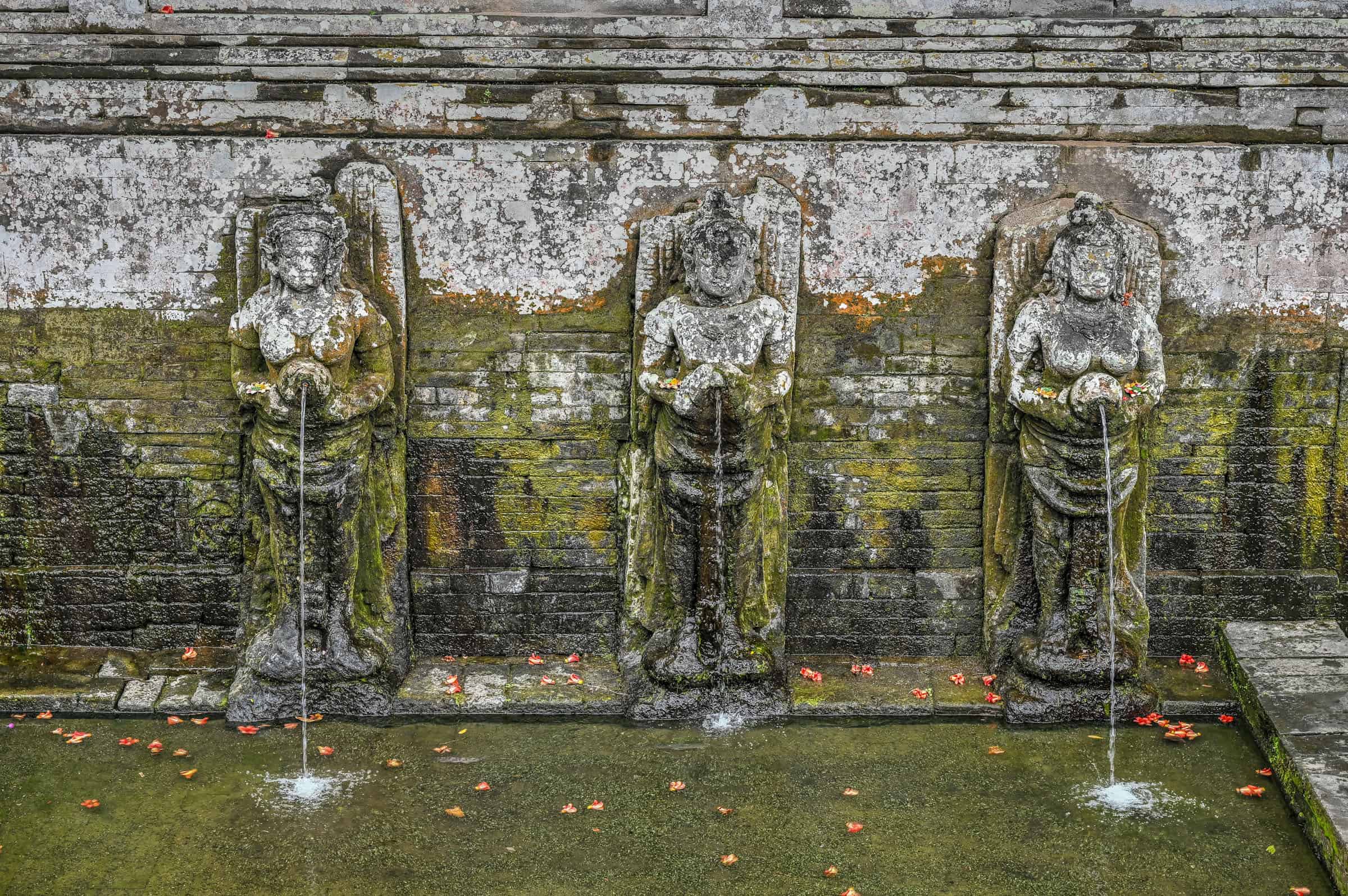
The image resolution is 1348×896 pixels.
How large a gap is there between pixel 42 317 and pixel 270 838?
3.26 meters

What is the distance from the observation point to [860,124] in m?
7.79

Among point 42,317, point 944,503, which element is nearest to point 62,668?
point 42,317

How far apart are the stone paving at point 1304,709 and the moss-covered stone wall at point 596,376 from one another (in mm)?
341

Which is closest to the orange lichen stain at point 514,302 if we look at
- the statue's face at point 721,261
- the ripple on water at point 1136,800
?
the statue's face at point 721,261

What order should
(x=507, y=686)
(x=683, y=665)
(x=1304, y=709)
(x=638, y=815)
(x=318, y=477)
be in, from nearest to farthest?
1. (x=638, y=815)
2. (x=1304, y=709)
3. (x=318, y=477)
4. (x=683, y=665)
5. (x=507, y=686)

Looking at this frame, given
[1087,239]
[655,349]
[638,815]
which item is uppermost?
[1087,239]

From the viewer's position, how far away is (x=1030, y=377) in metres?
7.59

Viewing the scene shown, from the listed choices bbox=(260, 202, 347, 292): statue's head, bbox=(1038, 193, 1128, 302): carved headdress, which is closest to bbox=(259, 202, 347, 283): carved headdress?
bbox=(260, 202, 347, 292): statue's head

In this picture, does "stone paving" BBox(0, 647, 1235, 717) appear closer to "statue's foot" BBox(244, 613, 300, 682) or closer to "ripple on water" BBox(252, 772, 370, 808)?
"statue's foot" BBox(244, 613, 300, 682)

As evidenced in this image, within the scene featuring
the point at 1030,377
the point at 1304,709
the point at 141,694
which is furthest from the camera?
the point at 141,694

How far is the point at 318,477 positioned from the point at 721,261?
236cm

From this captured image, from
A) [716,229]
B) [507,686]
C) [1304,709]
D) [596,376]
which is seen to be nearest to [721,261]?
[716,229]

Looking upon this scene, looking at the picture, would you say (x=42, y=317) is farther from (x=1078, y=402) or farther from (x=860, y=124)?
(x=1078, y=402)

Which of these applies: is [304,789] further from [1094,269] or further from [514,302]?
[1094,269]
